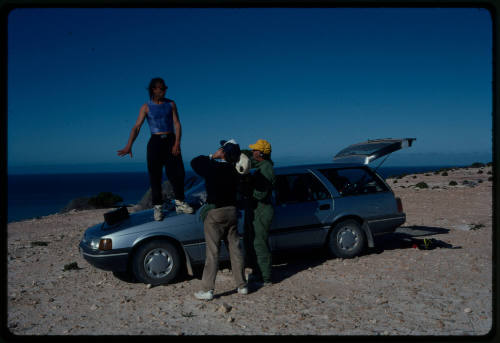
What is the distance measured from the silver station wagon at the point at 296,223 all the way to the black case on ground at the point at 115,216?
0.10 feet

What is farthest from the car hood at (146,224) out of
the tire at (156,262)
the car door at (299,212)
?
the car door at (299,212)

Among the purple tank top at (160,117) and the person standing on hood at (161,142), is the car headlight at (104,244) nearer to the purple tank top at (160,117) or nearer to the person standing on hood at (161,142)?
the person standing on hood at (161,142)

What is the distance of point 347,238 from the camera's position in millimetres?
6996

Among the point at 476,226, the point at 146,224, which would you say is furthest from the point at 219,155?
the point at 476,226

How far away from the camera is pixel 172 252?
5871 millimetres

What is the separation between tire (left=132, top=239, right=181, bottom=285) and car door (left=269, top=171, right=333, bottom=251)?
5.21 feet

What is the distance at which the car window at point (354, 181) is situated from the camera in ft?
23.8

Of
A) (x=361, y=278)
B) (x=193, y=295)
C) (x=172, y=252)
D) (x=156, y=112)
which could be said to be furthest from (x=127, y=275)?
(x=361, y=278)

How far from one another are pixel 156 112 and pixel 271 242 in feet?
8.96

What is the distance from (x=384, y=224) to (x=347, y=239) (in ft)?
2.66

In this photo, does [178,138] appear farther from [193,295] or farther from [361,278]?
[361,278]

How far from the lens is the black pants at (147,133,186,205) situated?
6160 mm

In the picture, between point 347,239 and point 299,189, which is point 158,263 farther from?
point 347,239
